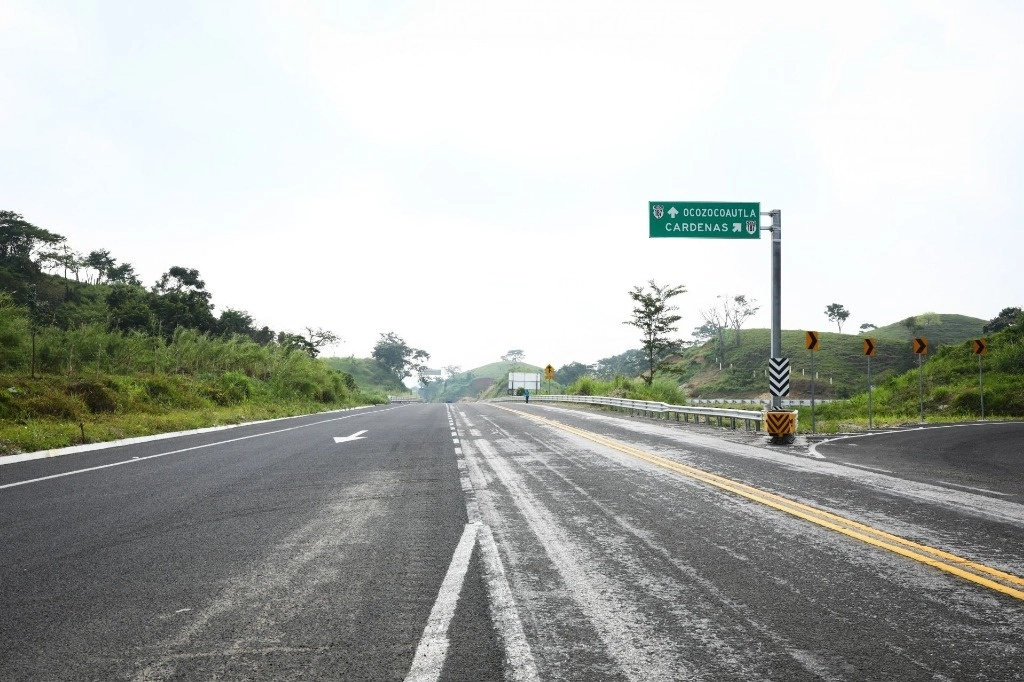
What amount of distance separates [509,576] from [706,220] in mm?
16926

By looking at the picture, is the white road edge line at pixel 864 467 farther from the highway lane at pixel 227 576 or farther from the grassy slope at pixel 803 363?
the grassy slope at pixel 803 363

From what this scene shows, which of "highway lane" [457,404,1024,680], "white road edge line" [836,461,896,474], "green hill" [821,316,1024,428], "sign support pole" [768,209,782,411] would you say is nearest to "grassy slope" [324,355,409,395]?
"green hill" [821,316,1024,428]

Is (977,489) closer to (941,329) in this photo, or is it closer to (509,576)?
(509,576)

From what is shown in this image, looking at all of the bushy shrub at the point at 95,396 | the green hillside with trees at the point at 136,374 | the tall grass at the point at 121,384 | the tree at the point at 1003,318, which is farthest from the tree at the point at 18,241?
the tree at the point at 1003,318

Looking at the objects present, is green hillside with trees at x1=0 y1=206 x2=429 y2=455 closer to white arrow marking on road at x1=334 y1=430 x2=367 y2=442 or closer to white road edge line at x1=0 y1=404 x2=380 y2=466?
white road edge line at x1=0 y1=404 x2=380 y2=466

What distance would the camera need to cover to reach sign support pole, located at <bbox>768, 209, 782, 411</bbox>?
1791 cm

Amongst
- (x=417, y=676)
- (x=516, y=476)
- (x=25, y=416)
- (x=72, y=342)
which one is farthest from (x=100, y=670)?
(x=72, y=342)

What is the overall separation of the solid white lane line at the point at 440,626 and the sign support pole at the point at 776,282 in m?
15.0

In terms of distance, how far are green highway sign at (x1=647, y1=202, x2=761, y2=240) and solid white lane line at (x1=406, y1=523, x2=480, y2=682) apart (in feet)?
52.5

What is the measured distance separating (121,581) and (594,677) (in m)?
3.47

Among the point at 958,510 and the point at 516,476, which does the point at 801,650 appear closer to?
the point at 958,510

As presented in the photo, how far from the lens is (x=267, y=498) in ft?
24.9

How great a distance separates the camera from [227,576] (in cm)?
448

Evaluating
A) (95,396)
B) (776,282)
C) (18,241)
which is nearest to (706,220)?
(776,282)
